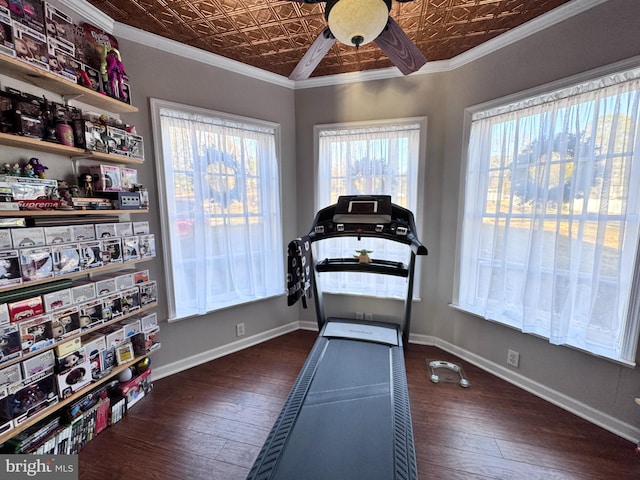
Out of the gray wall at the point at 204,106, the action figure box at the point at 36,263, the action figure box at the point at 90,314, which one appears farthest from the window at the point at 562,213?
the action figure box at the point at 36,263

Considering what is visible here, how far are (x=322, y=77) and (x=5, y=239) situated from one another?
2852 mm

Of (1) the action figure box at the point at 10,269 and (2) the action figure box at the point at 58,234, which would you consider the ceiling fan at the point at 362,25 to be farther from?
(1) the action figure box at the point at 10,269

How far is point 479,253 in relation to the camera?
2459 mm

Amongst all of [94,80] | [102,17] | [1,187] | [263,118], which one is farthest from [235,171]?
[1,187]

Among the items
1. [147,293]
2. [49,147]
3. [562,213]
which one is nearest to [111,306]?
[147,293]

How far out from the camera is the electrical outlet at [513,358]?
89.2 inches

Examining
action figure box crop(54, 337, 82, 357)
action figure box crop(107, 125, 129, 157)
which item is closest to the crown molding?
action figure box crop(107, 125, 129, 157)

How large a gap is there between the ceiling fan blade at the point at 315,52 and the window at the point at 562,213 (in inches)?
62.0

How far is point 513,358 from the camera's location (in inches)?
90.1

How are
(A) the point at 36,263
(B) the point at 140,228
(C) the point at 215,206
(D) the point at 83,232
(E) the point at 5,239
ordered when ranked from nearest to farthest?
(E) the point at 5,239
(A) the point at 36,263
(D) the point at 83,232
(B) the point at 140,228
(C) the point at 215,206

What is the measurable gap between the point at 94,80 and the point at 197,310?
1.94 m

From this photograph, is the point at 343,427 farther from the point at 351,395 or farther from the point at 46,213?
the point at 46,213

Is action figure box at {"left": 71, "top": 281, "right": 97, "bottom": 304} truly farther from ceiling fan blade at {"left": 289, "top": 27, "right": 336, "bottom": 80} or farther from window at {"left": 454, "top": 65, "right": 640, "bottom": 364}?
window at {"left": 454, "top": 65, "right": 640, "bottom": 364}

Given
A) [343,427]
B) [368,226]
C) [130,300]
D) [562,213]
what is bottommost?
[343,427]
